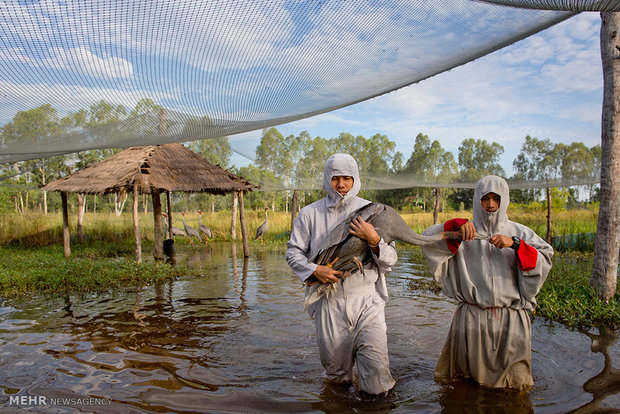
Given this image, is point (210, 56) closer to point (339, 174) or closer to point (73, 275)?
point (339, 174)

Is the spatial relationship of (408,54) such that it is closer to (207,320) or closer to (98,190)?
(207,320)

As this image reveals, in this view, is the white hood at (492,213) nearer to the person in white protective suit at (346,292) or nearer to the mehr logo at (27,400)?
the person in white protective suit at (346,292)

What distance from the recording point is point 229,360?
410 cm

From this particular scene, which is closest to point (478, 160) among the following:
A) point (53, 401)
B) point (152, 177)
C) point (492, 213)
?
point (492, 213)

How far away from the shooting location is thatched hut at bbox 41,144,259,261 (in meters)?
9.98

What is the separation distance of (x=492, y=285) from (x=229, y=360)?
2.51 meters

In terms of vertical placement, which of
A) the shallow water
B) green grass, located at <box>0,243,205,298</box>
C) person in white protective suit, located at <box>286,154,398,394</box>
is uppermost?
person in white protective suit, located at <box>286,154,398,394</box>

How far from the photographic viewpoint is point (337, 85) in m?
4.72

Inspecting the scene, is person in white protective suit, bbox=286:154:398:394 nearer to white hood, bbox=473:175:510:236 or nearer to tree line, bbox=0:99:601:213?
white hood, bbox=473:175:510:236

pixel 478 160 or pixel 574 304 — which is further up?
pixel 478 160

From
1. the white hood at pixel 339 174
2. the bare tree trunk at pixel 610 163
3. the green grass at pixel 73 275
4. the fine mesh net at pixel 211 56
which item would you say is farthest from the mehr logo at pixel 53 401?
the bare tree trunk at pixel 610 163

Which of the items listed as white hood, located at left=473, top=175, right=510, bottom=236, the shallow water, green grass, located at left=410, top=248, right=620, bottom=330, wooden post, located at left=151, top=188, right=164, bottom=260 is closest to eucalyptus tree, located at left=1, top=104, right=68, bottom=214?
the shallow water

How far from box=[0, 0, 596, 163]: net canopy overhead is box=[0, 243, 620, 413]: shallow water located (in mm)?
2150

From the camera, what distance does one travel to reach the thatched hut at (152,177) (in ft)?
32.7
